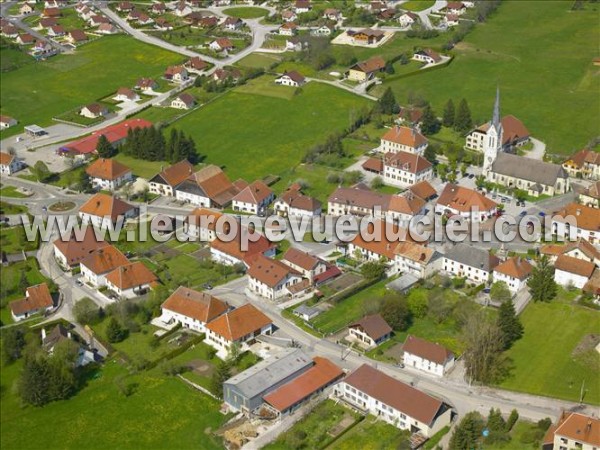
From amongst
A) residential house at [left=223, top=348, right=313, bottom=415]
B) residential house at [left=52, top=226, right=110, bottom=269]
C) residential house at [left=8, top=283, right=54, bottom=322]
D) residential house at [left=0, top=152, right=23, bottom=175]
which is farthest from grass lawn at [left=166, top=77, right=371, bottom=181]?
residential house at [left=223, top=348, right=313, bottom=415]

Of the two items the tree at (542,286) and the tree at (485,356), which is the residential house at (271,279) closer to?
the tree at (485,356)

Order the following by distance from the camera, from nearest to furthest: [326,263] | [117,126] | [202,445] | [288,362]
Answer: [202,445]
[288,362]
[326,263]
[117,126]

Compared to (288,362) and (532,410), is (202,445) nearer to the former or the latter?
(288,362)

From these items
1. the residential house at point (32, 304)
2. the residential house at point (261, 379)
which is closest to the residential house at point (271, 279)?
the residential house at point (261, 379)

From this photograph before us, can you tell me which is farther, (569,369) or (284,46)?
(284,46)

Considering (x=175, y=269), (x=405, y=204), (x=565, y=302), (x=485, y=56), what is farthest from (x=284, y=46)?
(x=565, y=302)

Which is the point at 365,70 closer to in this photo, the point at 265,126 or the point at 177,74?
the point at 265,126
